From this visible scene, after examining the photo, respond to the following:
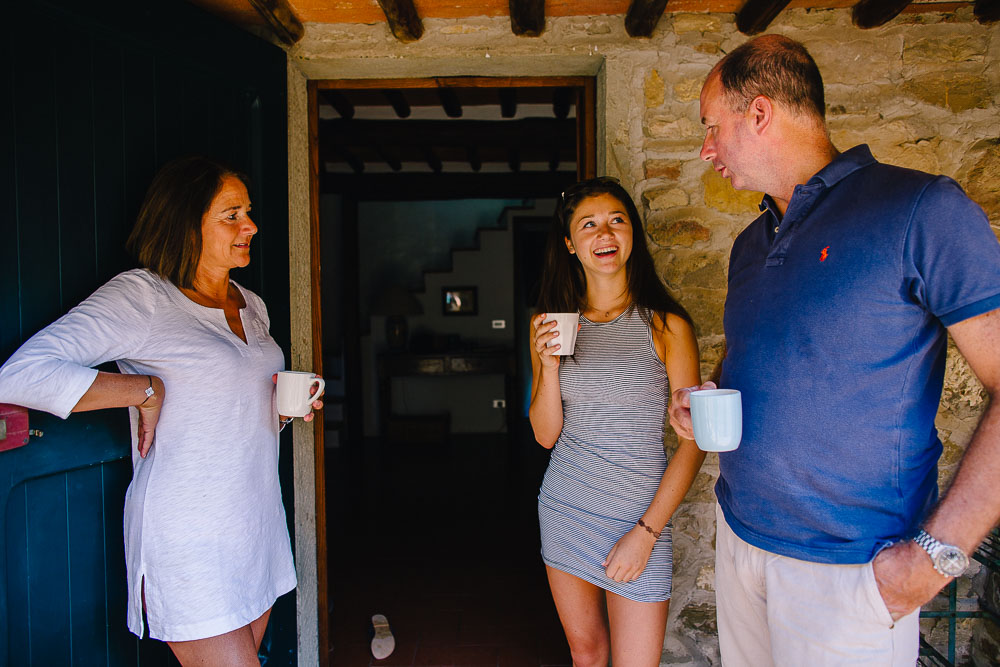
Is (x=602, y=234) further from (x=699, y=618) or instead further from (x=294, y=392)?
(x=699, y=618)

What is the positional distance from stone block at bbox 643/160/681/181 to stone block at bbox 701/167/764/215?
100 mm

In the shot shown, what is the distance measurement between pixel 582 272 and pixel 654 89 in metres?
0.84

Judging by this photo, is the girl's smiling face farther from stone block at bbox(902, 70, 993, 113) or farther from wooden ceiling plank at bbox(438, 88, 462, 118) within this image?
Answer: wooden ceiling plank at bbox(438, 88, 462, 118)

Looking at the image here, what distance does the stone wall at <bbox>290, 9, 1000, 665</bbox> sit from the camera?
2.26 metres

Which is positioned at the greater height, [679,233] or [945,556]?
[679,233]

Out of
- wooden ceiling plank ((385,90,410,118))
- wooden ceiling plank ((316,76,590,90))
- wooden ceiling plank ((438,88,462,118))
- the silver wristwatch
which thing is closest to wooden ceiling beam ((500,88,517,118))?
wooden ceiling plank ((438,88,462,118))

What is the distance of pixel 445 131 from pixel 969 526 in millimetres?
4554

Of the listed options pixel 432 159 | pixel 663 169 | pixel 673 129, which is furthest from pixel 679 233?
pixel 432 159

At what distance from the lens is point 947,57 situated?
227 centimetres

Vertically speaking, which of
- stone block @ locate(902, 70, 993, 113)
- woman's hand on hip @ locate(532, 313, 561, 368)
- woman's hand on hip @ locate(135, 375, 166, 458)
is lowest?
woman's hand on hip @ locate(135, 375, 166, 458)

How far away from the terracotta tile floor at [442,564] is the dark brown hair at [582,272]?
5.69 feet

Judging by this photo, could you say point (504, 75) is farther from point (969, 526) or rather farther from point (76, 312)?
point (969, 526)

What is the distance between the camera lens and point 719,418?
3.97 feet

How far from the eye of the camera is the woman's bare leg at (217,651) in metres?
1.57
